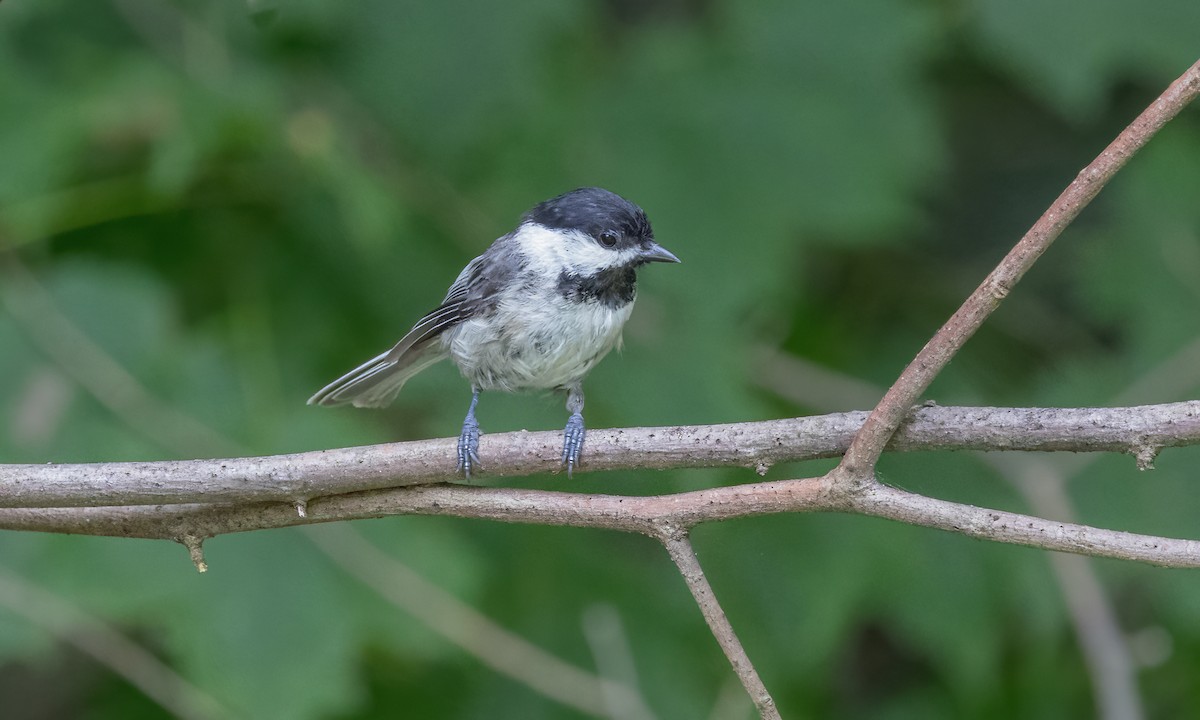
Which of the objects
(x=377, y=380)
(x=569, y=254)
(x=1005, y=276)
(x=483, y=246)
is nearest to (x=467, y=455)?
(x=1005, y=276)

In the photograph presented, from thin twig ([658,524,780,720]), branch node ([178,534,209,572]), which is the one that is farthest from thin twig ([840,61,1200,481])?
branch node ([178,534,209,572])

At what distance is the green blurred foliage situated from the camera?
3.10 m

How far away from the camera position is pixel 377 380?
3.05 metres

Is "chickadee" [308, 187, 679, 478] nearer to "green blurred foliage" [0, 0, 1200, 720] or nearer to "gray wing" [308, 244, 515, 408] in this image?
"gray wing" [308, 244, 515, 408]

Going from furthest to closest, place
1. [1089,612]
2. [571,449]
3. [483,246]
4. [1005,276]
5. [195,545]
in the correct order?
1. [483,246]
2. [1089,612]
3. [195,545]
4. [571,449]
5. [1005,276]

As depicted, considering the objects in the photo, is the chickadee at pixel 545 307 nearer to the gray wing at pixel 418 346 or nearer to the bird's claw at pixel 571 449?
the gray wing at pixel 418 346

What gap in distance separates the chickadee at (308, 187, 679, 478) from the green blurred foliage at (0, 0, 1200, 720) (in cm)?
32

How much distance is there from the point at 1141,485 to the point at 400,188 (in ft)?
7.92

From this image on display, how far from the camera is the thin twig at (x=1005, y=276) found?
1.53m

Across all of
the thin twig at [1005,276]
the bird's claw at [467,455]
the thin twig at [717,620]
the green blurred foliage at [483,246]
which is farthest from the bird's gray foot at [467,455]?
the green blurred foliage at [483,246]

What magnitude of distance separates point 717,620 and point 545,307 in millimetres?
1245

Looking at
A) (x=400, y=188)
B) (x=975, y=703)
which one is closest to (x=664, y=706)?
(x=975, y=703)

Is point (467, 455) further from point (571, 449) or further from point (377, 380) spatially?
point (377, 380)

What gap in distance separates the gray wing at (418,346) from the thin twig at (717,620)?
1307 millimetres
